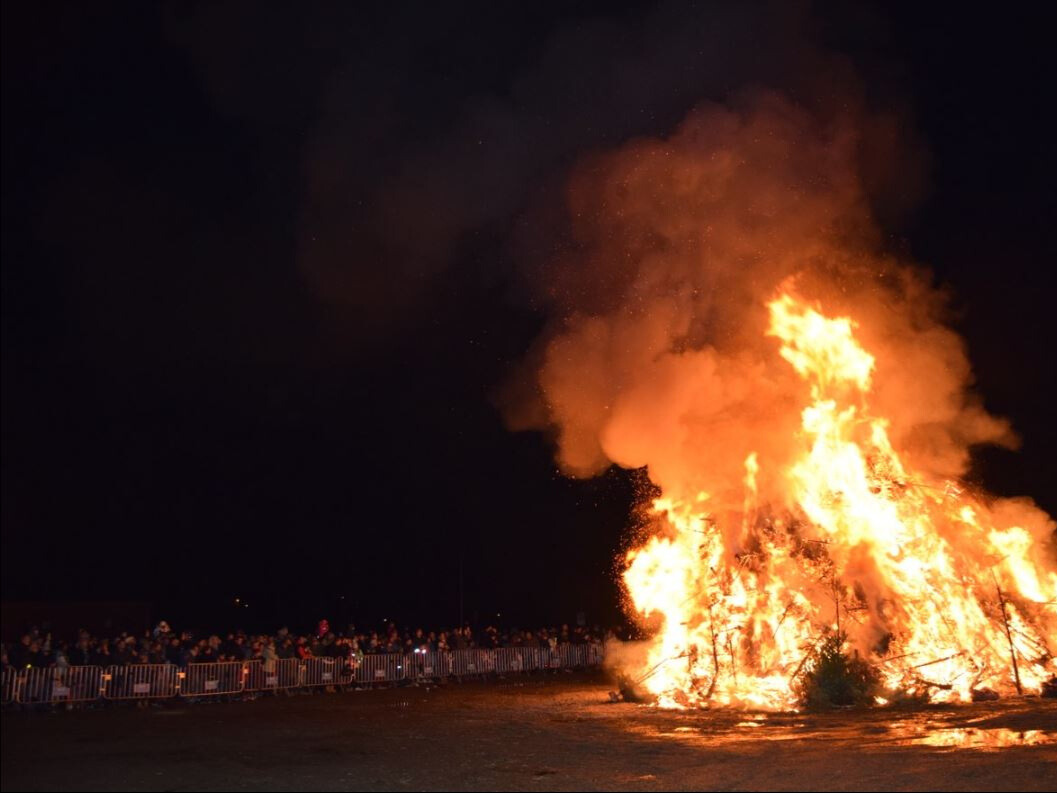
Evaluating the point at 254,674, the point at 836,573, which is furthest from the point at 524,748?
the point at 254,674

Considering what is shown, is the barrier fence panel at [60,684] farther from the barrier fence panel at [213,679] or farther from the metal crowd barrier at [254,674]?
the barrier fence panel at [213,679]

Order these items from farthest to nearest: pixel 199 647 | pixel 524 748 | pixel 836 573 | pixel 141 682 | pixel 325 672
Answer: pixel 325 672, pixel 199 647, pixel 836 573, pixel 141 682, pixel 524 748

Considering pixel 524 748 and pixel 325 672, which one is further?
pixel 325 672

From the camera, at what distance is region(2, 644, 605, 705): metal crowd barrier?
1589cm

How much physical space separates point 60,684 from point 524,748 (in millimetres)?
9301

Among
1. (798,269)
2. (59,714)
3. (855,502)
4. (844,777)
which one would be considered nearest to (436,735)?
(844,777)

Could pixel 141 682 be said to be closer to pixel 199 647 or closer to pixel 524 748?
pixel 199 647

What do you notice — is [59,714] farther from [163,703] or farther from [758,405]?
[758,405]

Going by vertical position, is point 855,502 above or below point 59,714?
above

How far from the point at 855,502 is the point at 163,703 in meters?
14.4

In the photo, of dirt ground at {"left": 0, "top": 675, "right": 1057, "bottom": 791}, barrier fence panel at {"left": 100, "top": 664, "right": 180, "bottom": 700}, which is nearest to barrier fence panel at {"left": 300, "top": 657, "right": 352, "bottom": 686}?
dirt ground at {"left": 0, "top": 675, "right": 1057, "bottom": 791}

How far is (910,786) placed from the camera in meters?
8.62

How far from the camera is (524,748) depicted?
11789 millimetres

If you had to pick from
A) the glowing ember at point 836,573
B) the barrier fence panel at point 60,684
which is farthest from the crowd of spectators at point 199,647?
the glowing ember at point 836,573
